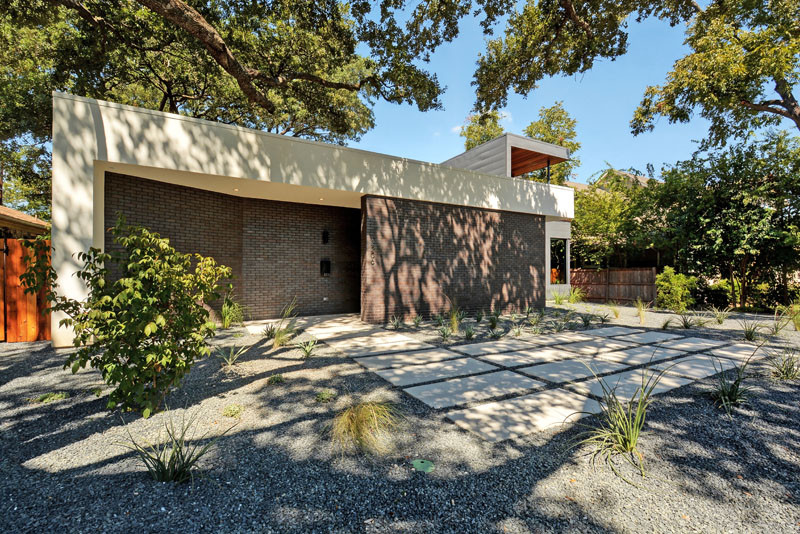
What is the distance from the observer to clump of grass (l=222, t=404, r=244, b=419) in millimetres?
3003

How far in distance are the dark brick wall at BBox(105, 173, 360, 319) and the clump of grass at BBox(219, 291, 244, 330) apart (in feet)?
1.44

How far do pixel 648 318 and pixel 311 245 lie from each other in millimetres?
9718

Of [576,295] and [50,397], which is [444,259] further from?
[50,397]

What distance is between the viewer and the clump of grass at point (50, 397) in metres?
3.34

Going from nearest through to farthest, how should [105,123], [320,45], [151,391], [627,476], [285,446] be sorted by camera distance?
[627,476] → [285,446] → [151,391] → [105,123] → [320,45]

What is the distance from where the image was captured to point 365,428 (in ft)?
8.59

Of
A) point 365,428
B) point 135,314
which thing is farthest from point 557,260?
point 135,314

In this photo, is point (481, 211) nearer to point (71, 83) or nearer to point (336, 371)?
point (336, 371)

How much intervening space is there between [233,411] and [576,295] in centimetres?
1395

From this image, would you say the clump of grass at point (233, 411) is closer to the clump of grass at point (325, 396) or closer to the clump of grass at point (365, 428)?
the clump of grass at point (325, 396)

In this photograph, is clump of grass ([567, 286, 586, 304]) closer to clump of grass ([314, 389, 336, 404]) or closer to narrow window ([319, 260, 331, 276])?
narrow window ([319, 260, 331, 276])

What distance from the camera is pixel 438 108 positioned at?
927 centimetres

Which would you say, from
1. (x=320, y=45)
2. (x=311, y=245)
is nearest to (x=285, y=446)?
(x=311, y=245)

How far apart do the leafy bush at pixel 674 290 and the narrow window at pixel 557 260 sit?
4625mm
